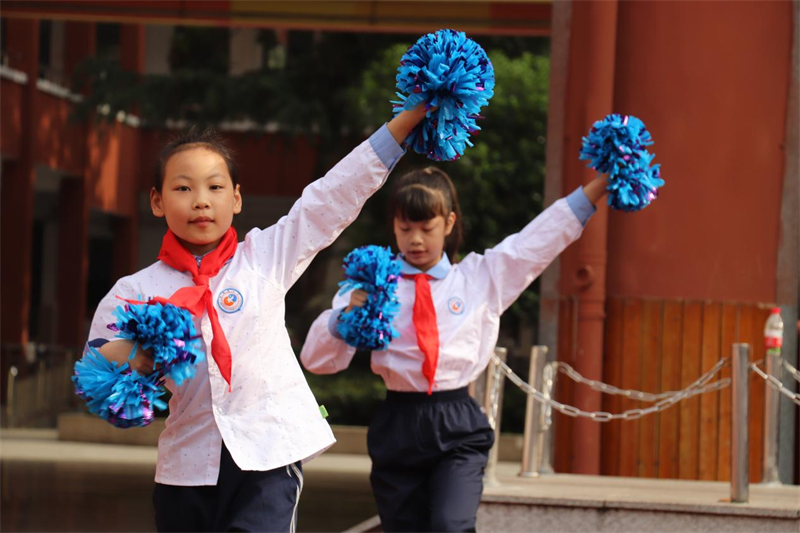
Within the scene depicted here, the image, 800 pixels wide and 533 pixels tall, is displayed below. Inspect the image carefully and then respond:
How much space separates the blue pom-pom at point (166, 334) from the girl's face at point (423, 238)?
1.89 m

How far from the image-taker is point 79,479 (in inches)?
463

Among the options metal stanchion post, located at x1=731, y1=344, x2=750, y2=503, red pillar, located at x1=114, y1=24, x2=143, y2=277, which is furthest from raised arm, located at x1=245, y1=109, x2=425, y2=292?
red pillar, located at x1=114, y1=24, x2=143, y2=277

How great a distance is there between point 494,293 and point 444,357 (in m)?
0.37

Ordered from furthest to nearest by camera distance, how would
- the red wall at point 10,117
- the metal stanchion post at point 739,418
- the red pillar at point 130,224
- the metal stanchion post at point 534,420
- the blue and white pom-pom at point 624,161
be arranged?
the red pillar at point 130,224
the red wall at point 10,117
the metal stanchion post at point 534,420
the metal stanchion post at point 739,418
the blue and white pom-pom at point 624,161

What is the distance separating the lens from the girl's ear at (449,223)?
213 inches

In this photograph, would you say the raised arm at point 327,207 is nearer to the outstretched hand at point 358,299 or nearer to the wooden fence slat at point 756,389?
the outstretched hand at point 358,299

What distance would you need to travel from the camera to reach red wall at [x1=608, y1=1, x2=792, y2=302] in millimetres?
8578

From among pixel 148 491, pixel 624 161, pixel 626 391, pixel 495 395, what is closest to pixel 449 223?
pixel 624 161

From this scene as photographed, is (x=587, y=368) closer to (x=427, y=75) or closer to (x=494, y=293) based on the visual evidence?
(x=494, y=293)

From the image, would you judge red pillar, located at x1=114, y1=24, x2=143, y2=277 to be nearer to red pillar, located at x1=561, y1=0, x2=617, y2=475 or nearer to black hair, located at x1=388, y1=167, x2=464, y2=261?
red pillar, located at x1=561, y1=0, x2=617, y2=475

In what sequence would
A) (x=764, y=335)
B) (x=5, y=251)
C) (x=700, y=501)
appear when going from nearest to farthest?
1. (x=700, y=501)
2. (x=764, y=335)
3. (x=5, y=251)

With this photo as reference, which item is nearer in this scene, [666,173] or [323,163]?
[666,173]

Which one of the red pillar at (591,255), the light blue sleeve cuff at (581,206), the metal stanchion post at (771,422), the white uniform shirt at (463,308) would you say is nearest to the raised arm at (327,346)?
the white uniform shirt at (463,308)

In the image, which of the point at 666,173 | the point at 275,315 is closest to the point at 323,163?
the point at 666,173
